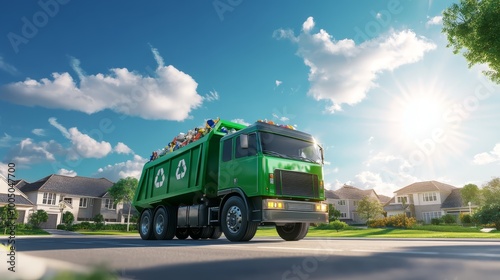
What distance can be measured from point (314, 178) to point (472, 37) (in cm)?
1347

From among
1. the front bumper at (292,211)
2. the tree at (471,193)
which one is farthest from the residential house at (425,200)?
the front bumper at (292,211)

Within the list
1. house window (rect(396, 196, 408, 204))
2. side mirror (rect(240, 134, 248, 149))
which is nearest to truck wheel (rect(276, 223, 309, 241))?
side mirror (rect(240, 134, 248, 149))

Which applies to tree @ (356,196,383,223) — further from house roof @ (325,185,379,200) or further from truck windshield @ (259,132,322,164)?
truck windshield @ (259,132,322,164)

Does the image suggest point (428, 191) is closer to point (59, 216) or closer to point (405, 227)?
point (405, 227)

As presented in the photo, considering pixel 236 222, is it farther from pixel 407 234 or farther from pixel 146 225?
pixel 407 234

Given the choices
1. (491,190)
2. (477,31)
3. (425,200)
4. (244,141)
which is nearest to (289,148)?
(244,141)

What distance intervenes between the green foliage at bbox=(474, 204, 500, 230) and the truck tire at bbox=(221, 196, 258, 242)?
31.1 meters

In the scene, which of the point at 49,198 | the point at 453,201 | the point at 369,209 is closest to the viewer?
the point at 369,209

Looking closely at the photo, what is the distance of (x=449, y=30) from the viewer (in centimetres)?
1930

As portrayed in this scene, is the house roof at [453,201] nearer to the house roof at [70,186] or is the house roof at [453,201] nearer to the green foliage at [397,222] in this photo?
the green foliage at [397,222]

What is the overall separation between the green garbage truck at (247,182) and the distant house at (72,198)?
4619 cm

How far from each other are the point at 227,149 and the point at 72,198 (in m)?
54.2

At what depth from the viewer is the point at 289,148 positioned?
931 centimetres

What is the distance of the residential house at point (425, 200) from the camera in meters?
56.2
